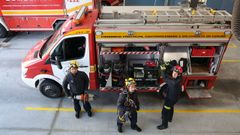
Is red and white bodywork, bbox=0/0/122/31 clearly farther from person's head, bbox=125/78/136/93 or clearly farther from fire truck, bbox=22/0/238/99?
person's head, bbox=125/78/136/93

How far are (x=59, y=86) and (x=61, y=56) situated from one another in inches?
44.2

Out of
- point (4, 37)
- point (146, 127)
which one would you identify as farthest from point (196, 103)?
point (4, 37)

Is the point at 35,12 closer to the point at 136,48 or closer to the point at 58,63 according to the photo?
the point at 58,63

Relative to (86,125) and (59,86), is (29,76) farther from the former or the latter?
(86,125)

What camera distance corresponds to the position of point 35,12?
10797mm

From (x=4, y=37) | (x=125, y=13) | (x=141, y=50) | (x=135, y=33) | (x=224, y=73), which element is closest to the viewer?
(x=135, y=33)

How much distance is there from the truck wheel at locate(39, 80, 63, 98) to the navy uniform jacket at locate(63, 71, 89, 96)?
3.75 feet

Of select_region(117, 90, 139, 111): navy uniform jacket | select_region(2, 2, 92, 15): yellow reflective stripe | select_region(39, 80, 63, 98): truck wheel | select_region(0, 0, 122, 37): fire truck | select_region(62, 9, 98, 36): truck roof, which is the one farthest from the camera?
select_region(2, 2, 92, 15): yellow reflective stripe

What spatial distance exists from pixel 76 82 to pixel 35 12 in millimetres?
6160

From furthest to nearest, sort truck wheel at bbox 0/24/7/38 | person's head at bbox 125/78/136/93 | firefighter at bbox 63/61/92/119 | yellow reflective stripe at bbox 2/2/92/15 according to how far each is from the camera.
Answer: truck wheel at bbox 0/24/7/38 < yellow reflective stripe at bbox 2/2/92/15 < firefighter at bbox 63/61/92/119 < person's head at bbox 125/78/136/93

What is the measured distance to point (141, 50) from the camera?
661 cm

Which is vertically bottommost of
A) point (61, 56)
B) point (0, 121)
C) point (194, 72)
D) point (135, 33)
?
point (0, 121)

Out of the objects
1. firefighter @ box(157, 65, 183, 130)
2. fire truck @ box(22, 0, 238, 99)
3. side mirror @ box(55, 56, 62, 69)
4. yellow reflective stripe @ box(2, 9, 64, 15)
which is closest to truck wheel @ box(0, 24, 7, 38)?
yellow reflective stripe @ box(2, 9, 64, 15)

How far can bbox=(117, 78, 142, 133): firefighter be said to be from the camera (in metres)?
5.39
